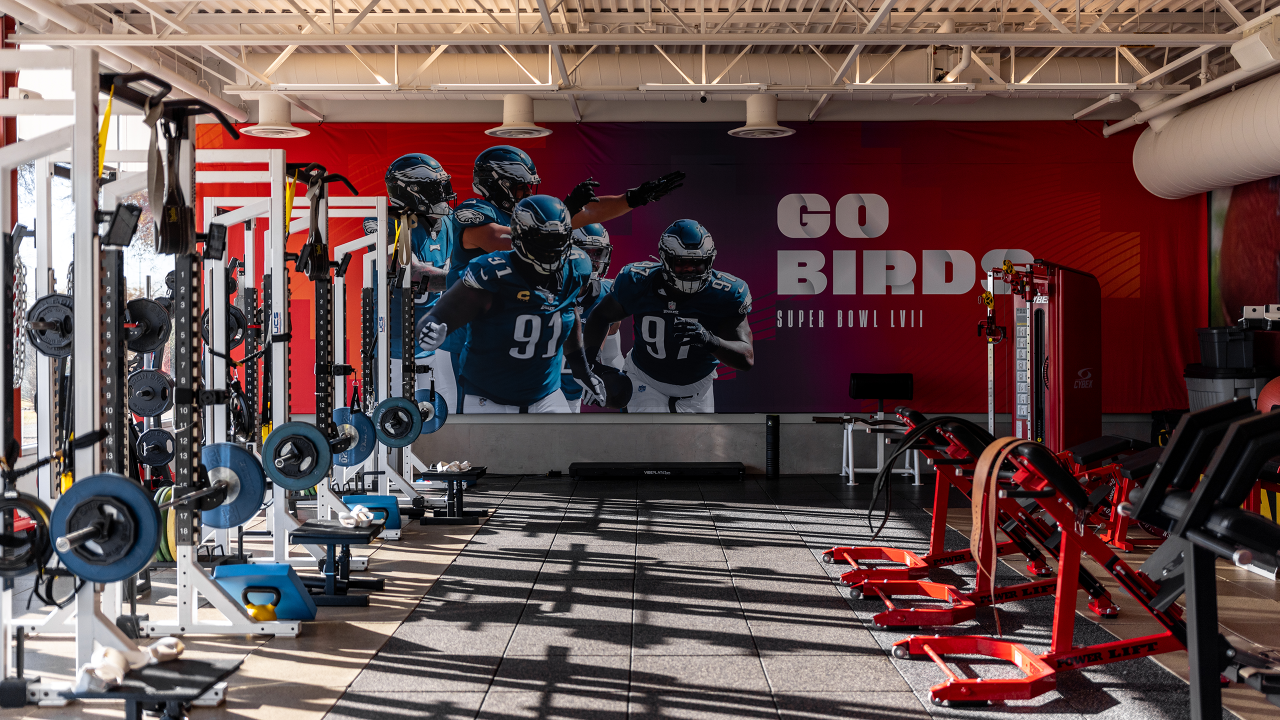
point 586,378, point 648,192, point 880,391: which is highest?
point 648,192

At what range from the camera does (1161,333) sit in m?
9.80

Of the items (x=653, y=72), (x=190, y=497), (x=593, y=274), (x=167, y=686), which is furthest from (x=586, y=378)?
(x=167, y=686)

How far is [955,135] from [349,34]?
634 cm

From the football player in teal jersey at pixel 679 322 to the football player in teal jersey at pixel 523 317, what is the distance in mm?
311

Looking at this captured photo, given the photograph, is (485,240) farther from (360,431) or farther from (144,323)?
(144,323)

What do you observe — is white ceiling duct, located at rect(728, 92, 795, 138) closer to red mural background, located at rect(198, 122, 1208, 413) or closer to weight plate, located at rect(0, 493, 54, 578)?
red mural background, located at rect(198, 122, 1208, 413)

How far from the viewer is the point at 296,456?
499 centimetres

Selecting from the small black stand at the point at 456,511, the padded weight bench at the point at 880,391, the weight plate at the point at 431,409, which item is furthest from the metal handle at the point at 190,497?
the padded weight bench at the point at 880,391

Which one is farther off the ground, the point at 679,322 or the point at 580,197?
the point at 580,197

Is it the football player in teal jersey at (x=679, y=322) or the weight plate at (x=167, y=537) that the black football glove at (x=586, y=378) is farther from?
the weight plate at (x=167, y=537)

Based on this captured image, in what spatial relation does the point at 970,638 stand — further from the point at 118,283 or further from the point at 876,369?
the point at 876,369

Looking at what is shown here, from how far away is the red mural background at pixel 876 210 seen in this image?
9.83 meters

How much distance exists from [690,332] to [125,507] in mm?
7106

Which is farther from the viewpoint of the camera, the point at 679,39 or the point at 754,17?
the point at 754,17
